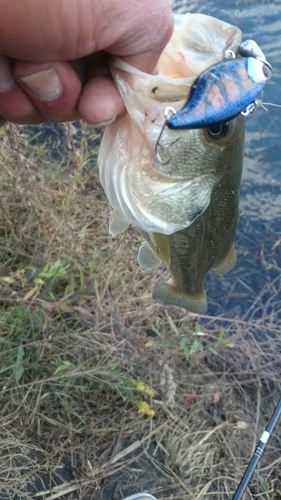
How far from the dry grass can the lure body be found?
6.26 feet

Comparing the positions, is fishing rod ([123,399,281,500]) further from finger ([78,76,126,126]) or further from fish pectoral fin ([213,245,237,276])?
finger ([78,76,126,126])

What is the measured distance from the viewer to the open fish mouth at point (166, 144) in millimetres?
Answer: 1243

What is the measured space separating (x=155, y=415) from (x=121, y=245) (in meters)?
1.10

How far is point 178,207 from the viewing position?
1.49 meters

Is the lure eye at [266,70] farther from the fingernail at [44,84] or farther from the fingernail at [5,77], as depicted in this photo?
the fingernail at [5,77]

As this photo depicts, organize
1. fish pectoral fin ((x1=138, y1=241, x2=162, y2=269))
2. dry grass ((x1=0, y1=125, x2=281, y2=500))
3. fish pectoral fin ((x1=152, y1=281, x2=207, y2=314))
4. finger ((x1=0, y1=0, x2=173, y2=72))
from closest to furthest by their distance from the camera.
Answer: finger ((x1=0, y1=0, x2=173, y2=72)), fish pectoral fin ((x1=138, y1=241, x2=162, y2=269)), fish pectoral fin ((x1=152, y1=281, x2=207, y2=314)), dry grass ((x1=0, y1=125, x2=281, y2=500))

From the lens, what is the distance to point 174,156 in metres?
1.38

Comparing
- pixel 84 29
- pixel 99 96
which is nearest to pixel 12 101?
pixel 99 96

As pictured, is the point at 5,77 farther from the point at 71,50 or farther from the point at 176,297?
the point at 176,297

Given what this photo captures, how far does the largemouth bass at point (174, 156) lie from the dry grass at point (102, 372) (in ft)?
4.70

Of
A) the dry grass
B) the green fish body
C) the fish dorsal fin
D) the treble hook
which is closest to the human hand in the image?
the treble hook

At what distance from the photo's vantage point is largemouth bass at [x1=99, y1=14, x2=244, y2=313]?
125cm

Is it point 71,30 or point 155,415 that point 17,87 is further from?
point 155,415

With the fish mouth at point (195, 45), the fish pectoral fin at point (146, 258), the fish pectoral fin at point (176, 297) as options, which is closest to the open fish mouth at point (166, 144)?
the fish mouth at point (195, 45)
